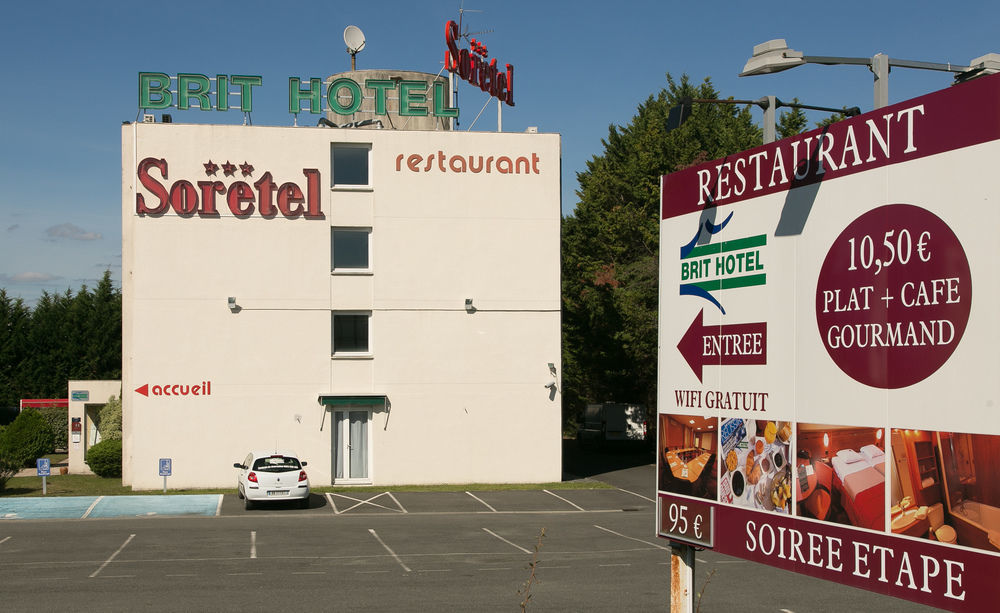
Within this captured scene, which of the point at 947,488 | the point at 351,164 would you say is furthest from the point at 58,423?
the point at 947,488

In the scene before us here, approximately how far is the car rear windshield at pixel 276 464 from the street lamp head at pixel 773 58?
23.4 metres

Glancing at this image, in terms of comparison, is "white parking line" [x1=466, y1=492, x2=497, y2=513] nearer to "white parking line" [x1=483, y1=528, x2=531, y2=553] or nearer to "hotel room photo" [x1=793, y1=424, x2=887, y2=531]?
"white parking line" [x1=483, y1=528, x2=531, y2=553]

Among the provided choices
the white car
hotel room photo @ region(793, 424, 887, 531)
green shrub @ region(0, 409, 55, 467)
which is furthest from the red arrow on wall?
green shrub @ region(0, 409, 55, 467)

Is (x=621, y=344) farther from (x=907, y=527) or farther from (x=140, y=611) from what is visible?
(x=907, y=527)

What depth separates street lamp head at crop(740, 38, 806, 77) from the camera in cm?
670

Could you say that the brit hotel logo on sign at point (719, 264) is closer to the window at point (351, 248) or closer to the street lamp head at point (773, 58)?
the street lamp head at point (773, 58)

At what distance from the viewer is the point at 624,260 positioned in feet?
172

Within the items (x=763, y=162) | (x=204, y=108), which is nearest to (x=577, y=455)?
(x=204, y=108)

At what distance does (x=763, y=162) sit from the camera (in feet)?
18.2

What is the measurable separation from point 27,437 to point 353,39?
832 inches

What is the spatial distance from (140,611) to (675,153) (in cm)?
3922

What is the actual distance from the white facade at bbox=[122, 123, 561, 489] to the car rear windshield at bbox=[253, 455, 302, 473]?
4.41 metres

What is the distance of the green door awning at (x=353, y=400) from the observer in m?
32.6

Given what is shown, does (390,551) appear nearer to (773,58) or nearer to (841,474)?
(773,58)
